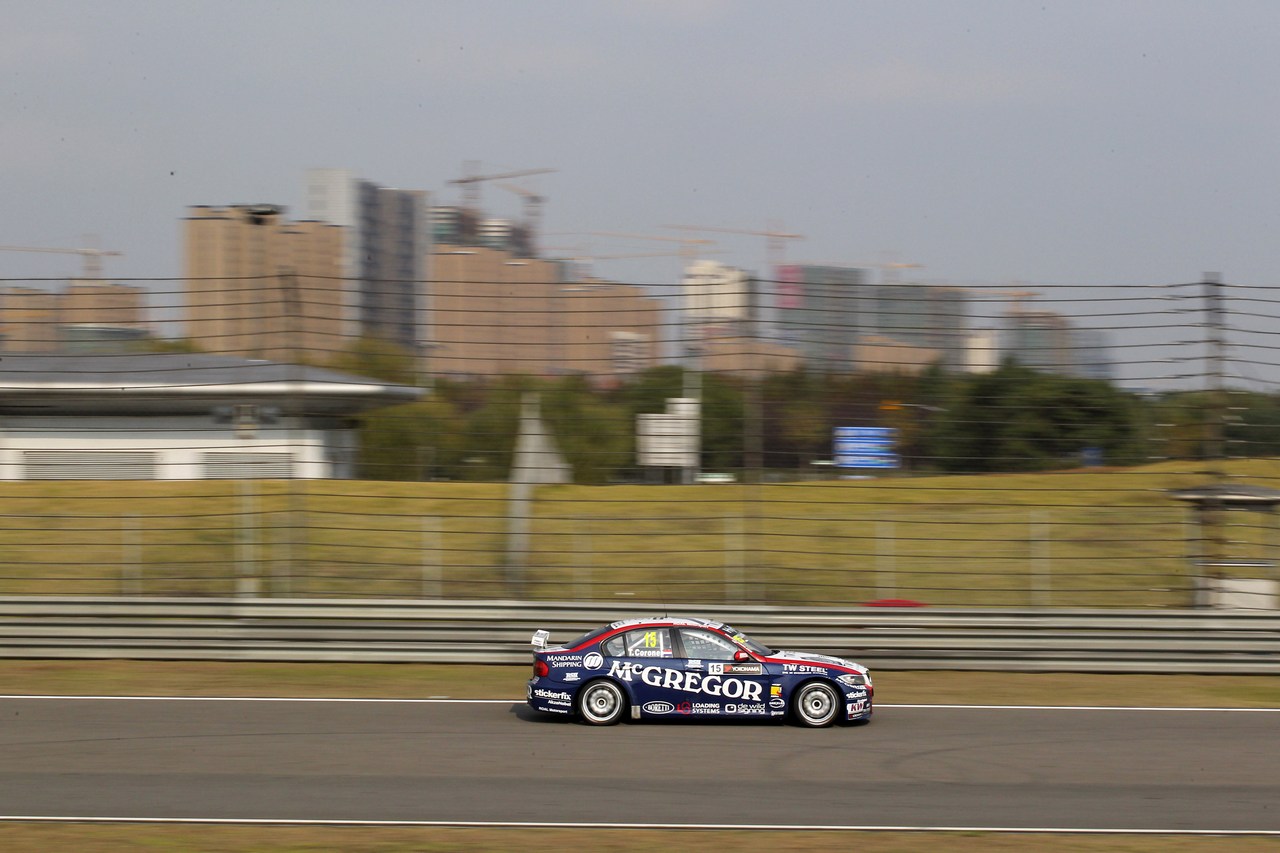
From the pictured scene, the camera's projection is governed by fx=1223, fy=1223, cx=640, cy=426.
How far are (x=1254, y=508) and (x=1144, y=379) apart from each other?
Result: 2.19m

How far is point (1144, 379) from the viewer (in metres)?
14.2

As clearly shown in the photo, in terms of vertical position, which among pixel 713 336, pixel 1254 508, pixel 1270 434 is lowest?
pixel 1254 508

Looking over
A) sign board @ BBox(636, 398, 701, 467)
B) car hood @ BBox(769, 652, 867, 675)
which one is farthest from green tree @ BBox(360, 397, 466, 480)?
car hood @ BBox(769, 652, 867, 675)

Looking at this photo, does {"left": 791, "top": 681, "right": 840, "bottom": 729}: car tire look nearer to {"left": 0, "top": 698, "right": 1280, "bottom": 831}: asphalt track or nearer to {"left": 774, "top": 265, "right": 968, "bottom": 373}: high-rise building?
{"left": 0, "top": 698, "right": 1280, "bottom": 831}: asphalt track

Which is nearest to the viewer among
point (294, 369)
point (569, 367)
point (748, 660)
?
point (748, 660)

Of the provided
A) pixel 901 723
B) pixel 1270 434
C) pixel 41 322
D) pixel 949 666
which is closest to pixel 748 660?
pixel 901 723

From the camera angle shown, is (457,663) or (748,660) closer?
(748,660)

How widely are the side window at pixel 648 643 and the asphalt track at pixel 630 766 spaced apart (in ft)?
2.09

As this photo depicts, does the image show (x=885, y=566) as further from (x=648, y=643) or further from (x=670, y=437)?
(x=648, y=643)

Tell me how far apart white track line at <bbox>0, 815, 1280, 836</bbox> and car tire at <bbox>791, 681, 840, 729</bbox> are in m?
3.11

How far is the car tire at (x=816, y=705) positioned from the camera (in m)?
10.8

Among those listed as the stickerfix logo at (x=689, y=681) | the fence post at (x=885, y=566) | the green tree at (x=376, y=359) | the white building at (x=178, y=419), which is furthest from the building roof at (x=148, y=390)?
the stickerfix logo at (x=689, y=681)

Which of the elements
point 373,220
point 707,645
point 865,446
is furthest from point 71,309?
point 373,220

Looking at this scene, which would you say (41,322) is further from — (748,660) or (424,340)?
(748,660)
